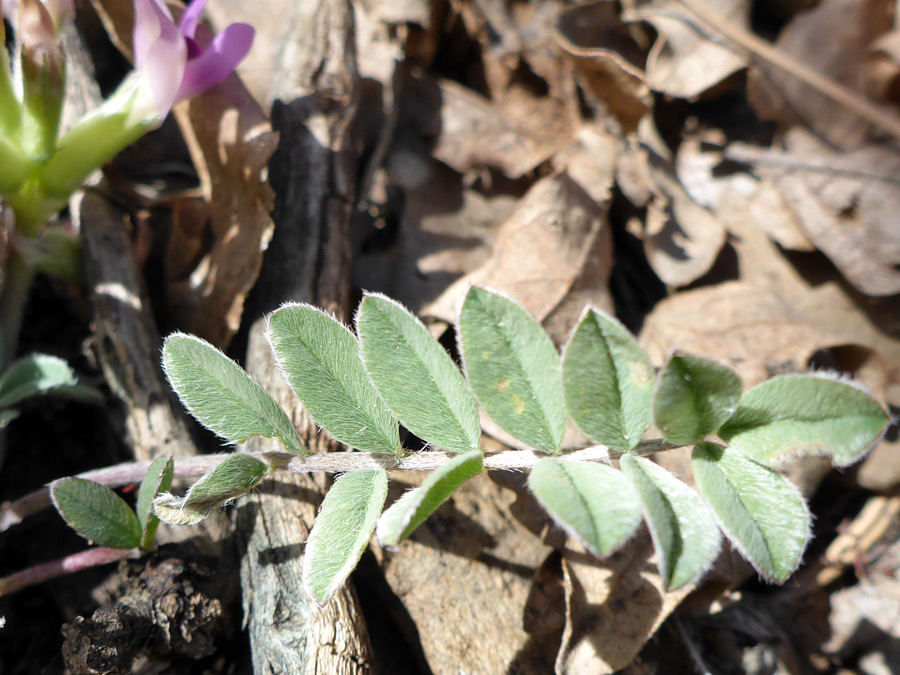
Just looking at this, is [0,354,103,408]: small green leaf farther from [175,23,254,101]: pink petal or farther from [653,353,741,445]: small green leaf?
[653,353,741,445]: small green leaf

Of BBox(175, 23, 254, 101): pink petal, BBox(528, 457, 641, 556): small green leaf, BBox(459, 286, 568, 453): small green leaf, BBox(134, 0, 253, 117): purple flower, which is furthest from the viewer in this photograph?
BBox(175, 23, 254, 101): pink petal

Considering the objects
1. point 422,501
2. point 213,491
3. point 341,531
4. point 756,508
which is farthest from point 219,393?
point 756,508

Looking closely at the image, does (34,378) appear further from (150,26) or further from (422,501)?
(422,501)

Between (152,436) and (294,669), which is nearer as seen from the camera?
(294,669)

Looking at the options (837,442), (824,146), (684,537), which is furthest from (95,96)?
(824,146)

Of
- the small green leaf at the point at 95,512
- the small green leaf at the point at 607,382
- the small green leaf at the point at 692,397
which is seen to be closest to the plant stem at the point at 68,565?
the small green leaf at the point at 95,512

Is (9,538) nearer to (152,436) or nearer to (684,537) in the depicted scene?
(152,436)

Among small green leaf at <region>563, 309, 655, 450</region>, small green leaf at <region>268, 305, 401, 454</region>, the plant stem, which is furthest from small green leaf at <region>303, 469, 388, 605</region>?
the plant stem
